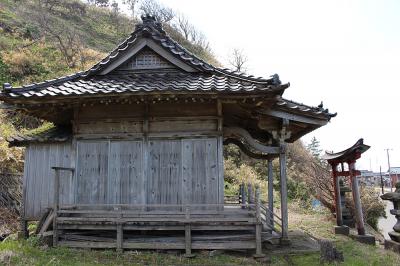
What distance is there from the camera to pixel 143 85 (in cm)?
901

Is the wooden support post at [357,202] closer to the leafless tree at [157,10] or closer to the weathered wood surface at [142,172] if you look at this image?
the weathered wood surface at [142,172]

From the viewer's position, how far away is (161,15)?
50938 mm

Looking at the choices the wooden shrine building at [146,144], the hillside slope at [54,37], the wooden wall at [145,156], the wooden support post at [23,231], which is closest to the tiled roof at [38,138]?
the wooden shrine building at [146,144]

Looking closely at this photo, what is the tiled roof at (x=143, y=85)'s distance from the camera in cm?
827

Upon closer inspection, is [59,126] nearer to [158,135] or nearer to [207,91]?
[158,135]

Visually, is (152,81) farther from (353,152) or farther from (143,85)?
(353,152)

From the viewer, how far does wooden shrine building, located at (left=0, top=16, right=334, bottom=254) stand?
8.48 m

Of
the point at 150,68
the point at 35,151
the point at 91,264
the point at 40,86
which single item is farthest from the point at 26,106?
the point at 91,264

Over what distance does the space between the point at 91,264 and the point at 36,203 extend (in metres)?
3.79

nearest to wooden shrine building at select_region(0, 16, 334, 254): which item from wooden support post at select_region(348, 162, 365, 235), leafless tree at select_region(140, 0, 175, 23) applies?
wooden support post at select_region(348, 162, 365, 235)

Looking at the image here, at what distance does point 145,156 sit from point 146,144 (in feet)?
1.10

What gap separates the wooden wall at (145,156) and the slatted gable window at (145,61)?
161 cm

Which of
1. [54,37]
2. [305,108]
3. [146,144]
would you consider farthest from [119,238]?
[54,37]

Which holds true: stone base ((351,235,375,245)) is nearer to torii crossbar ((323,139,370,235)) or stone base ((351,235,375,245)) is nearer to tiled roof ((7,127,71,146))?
torii crossbar ((323,139,370,235))
